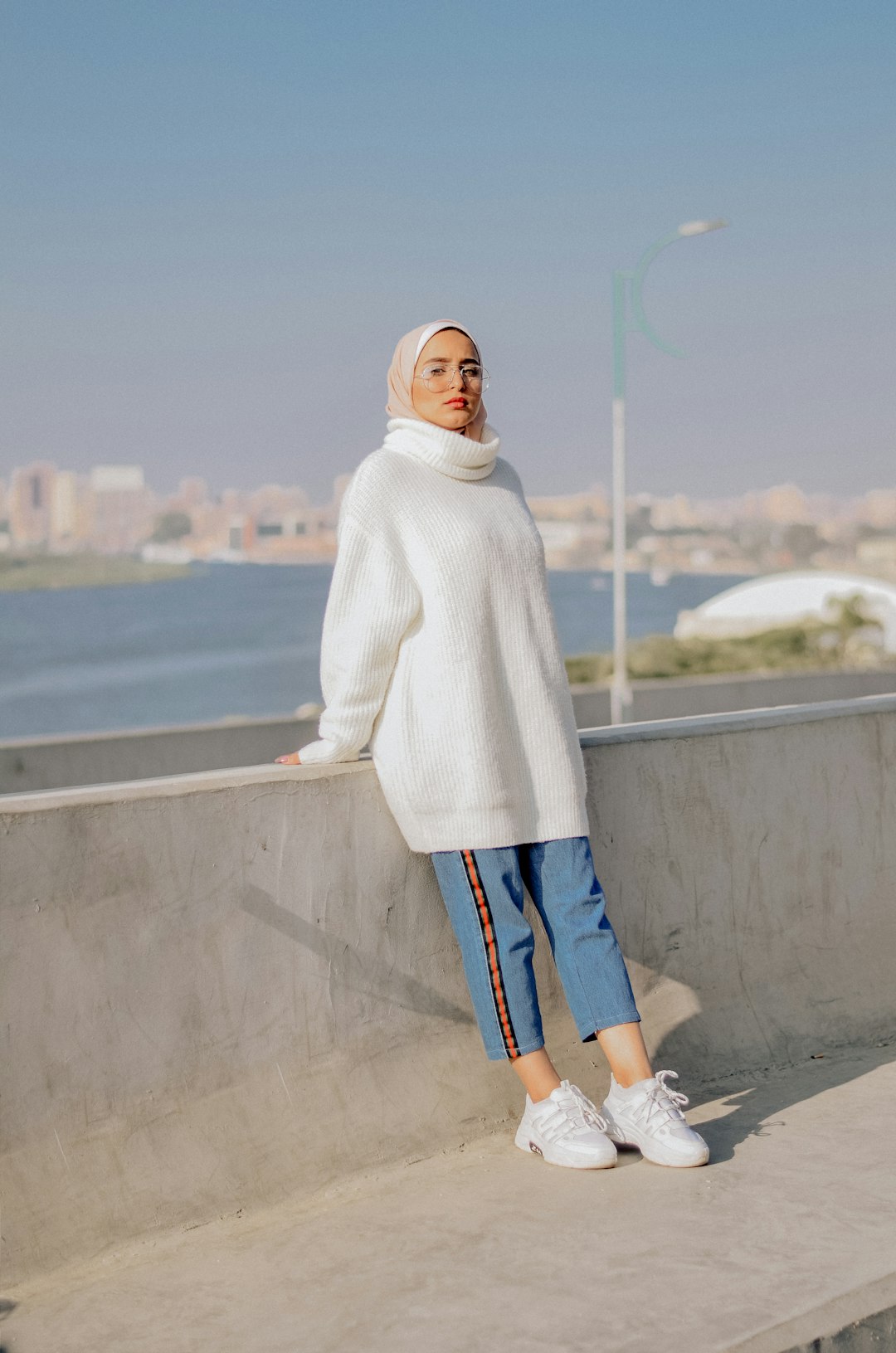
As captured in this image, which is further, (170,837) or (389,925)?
(389,925)

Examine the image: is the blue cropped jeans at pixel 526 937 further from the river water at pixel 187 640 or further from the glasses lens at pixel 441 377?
the river water at pixel 187 640

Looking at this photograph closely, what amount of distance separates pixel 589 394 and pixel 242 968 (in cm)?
12408

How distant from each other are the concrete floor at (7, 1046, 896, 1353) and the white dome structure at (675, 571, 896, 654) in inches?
2963

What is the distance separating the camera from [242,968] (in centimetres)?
364

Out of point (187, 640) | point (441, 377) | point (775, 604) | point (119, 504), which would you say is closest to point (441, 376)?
point (441, 377)

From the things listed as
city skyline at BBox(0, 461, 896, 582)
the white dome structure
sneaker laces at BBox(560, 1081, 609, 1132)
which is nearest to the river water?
city skyline at BBox(0, 461, 896, 582)

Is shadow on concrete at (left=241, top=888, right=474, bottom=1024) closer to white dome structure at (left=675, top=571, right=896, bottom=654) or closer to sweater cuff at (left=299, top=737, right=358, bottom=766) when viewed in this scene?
sweater cuff at (left=299, top=737, right=358, bottom=766)

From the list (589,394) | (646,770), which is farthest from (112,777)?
(589,394)

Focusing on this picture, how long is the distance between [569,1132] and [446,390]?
1.89m

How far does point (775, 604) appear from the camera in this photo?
86.4 m

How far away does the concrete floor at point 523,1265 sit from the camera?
296 cm

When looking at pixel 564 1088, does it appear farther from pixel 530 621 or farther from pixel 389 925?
pixel 530 621

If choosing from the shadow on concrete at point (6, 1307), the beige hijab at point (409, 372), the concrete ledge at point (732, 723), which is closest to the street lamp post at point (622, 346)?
the concrete ledge at point (732, 723)

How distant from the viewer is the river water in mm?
116875
